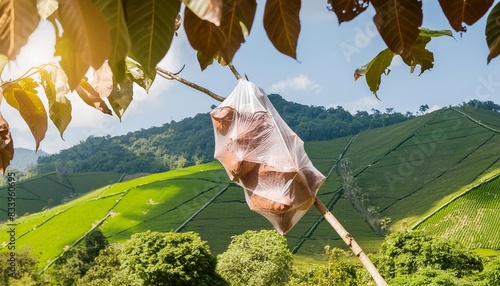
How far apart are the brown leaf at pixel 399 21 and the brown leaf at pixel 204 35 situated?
11cm

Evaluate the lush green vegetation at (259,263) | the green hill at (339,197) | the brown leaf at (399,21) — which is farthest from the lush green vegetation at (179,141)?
the brown leaf at (399,21)

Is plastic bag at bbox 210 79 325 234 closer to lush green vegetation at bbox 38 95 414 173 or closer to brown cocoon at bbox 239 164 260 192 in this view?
brown cocoon at bbox 239 164 260 192

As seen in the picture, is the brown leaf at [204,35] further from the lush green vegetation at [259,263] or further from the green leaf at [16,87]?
the lush green vegetation at [259,263]

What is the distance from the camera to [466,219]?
30922 millimetres

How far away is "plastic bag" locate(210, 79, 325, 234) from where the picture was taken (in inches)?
36.0

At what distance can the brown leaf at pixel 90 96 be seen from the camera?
0.65m

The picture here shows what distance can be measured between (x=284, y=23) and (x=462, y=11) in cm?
12

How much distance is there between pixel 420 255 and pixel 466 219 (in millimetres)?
12921

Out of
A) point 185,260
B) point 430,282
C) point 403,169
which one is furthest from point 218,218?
point 430,282

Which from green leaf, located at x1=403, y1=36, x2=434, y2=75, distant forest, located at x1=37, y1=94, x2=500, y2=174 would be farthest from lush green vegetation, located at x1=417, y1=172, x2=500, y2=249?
green leaf, located at x1=403, y1=36, x2=434, y2=75

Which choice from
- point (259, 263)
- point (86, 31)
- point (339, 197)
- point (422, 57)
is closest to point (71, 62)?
point (86, 31)

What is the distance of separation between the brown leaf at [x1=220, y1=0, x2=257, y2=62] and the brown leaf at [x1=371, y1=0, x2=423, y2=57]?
90mm

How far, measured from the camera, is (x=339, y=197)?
38906 millimetres

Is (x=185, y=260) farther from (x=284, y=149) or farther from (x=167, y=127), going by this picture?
(x=167, y=127)
